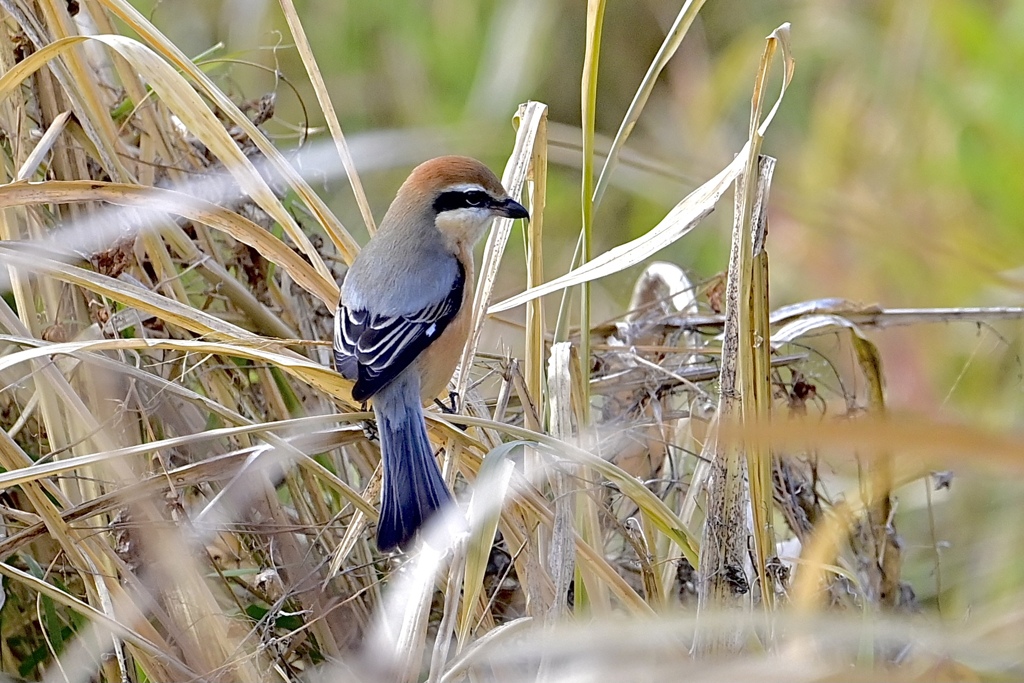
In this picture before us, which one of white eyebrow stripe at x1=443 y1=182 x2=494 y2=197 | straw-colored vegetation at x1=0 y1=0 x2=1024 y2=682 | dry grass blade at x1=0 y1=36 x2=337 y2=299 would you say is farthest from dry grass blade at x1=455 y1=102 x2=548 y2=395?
dry grass blade at x1=0 y1=36 x2=337 y2=299

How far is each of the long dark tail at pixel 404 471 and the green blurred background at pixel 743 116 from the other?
2.25 ft

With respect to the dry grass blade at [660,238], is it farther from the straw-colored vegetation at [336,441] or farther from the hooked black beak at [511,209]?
Answer: the hooked black beak at [511,209]

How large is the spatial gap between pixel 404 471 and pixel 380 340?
0.53 metres

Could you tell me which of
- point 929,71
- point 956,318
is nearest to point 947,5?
point 929,71

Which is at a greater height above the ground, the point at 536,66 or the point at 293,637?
the point at 536,66

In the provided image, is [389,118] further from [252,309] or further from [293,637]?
[293,637]

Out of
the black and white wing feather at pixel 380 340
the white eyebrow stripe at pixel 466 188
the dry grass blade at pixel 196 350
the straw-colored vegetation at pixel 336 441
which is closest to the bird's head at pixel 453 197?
the white eyebrow stripe at pixel 466 188

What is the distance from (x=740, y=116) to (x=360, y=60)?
195 centimetres

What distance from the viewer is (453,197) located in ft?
10.7

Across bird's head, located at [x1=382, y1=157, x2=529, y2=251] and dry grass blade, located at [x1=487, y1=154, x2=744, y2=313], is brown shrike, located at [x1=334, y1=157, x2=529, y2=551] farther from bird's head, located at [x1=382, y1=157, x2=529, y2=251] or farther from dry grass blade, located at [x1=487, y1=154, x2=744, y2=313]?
dry grass blade, located at [x1=487, y1=154, x2=744, y2=313]

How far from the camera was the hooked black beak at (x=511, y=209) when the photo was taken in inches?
110

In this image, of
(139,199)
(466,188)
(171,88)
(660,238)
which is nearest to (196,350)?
(139,199)

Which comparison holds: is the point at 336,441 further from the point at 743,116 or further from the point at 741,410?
the point at 743,116

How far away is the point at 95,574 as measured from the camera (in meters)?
1.94
